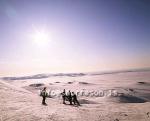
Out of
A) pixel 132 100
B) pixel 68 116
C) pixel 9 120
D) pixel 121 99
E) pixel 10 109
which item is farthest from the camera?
pixel 132 100

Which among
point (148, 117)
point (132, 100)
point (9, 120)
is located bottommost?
point (132, 100)

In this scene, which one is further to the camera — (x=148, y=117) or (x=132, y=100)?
(x=132, y=100)

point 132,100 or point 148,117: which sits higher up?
point 148,117

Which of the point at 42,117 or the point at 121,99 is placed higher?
the point at 42,117

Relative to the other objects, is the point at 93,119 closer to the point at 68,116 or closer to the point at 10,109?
the point at 68,116

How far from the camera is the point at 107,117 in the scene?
51.5ft

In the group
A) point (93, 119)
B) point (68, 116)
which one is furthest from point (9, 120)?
point (93, 119)

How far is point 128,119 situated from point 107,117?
1953 mm

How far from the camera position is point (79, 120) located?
1409cm

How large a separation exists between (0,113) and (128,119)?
1167 cm

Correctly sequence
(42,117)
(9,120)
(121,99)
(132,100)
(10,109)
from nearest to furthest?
(9,120) < (42,117) < (10,109) < (121,99) < (132,100)

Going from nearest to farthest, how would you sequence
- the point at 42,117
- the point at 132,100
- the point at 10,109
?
the point at 42,117, the point at 10,109, the point at 132,100

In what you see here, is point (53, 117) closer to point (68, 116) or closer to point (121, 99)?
point (68, 116)

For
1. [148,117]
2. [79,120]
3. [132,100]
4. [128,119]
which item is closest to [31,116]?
[79,120]
